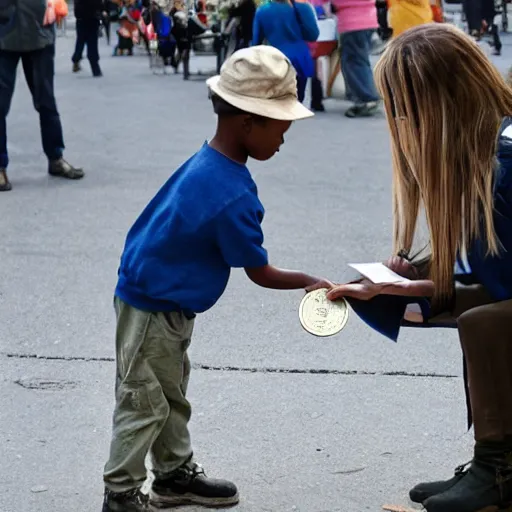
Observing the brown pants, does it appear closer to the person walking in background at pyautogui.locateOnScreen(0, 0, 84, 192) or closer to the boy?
the boy

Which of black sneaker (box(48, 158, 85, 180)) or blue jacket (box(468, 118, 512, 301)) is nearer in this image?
blue jacket (box(468, 118, 512, 301))

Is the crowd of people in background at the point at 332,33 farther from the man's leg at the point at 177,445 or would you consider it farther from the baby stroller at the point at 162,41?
the man's leg at the point at 177,445

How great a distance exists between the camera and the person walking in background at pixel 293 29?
1063cm

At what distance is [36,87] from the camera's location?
8.07m

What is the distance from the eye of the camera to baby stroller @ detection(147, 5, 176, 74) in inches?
706

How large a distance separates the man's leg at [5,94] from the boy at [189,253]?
480cm

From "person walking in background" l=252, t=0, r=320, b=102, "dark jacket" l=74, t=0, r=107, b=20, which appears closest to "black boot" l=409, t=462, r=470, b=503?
"person walking in background" l=252, t=0, r=320, b=102

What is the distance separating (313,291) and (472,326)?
45 centimetres

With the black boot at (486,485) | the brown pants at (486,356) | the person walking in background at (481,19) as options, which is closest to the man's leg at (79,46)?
the person walking in background at (481,19)

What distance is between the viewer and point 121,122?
1165 centimetres

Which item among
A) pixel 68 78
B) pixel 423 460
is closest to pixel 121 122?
pixel 68 78

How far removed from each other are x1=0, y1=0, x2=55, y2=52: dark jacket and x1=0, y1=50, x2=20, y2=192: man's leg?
0.41ft

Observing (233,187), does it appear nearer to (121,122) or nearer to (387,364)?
(387,364)

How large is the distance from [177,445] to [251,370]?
1.19 meters
